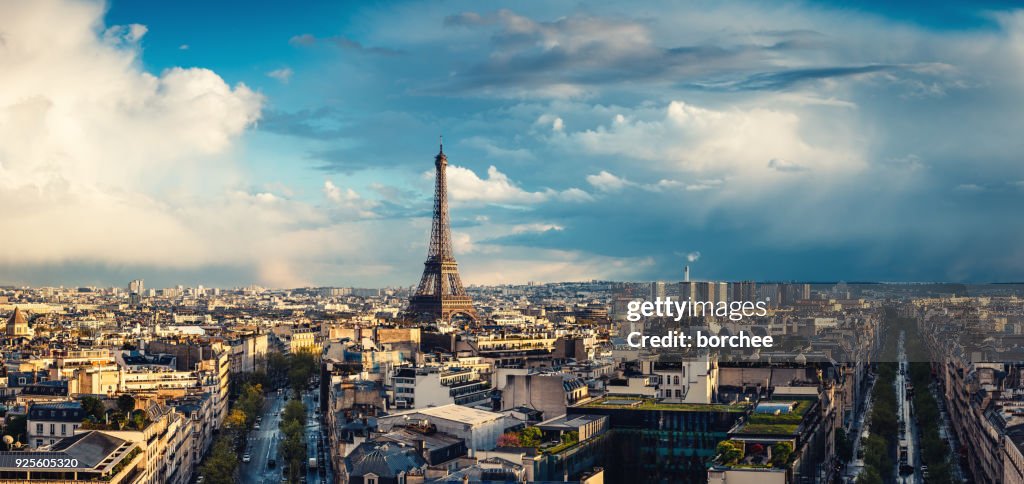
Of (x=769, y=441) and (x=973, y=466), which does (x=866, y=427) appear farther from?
(x=769, y=441)

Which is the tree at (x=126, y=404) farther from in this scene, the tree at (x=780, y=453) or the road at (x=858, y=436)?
the road at (x=858, y=436)

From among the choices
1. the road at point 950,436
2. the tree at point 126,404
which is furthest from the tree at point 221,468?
the road at point 950,436

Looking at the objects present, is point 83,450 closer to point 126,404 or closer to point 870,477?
point 126,404

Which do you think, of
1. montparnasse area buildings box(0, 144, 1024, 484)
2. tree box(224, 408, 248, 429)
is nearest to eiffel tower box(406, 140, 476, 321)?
montparnasse area buildings box(0, 144, 1024, 484)

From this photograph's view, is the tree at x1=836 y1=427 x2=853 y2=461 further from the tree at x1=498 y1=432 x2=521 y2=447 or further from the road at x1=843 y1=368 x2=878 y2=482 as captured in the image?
the tree at x1=498 y1=432 x2=521 y2=447

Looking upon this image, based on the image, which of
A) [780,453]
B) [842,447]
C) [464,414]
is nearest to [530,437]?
[464,414]
